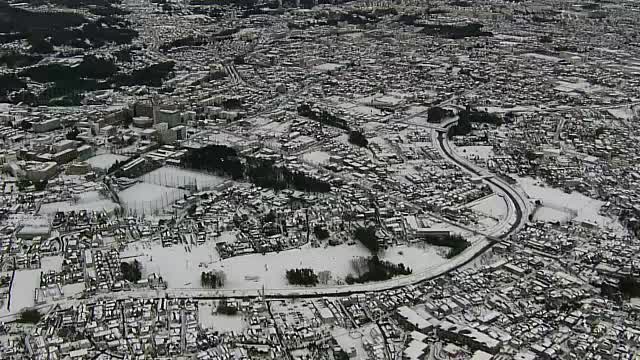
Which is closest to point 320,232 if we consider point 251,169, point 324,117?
point 251,169

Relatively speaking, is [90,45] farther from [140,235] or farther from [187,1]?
[140,235]

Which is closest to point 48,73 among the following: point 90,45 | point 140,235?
point 90,45

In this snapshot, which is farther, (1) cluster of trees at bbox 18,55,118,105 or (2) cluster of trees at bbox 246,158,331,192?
(1) cluster of trees at bbox 18,55,118,105

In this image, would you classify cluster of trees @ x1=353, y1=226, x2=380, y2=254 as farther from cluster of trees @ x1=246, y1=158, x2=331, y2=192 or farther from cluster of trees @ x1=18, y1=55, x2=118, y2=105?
cluster of trees @ x1=18, y1=55, x2=118, y2=105

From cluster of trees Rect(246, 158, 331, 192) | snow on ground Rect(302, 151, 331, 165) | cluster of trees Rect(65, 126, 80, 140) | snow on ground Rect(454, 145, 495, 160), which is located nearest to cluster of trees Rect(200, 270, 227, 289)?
cluster of trees Rect(246, 158, 331, 192)

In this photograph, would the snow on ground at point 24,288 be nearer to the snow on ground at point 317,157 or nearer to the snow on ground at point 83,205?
the snow on ground at point 83,205
